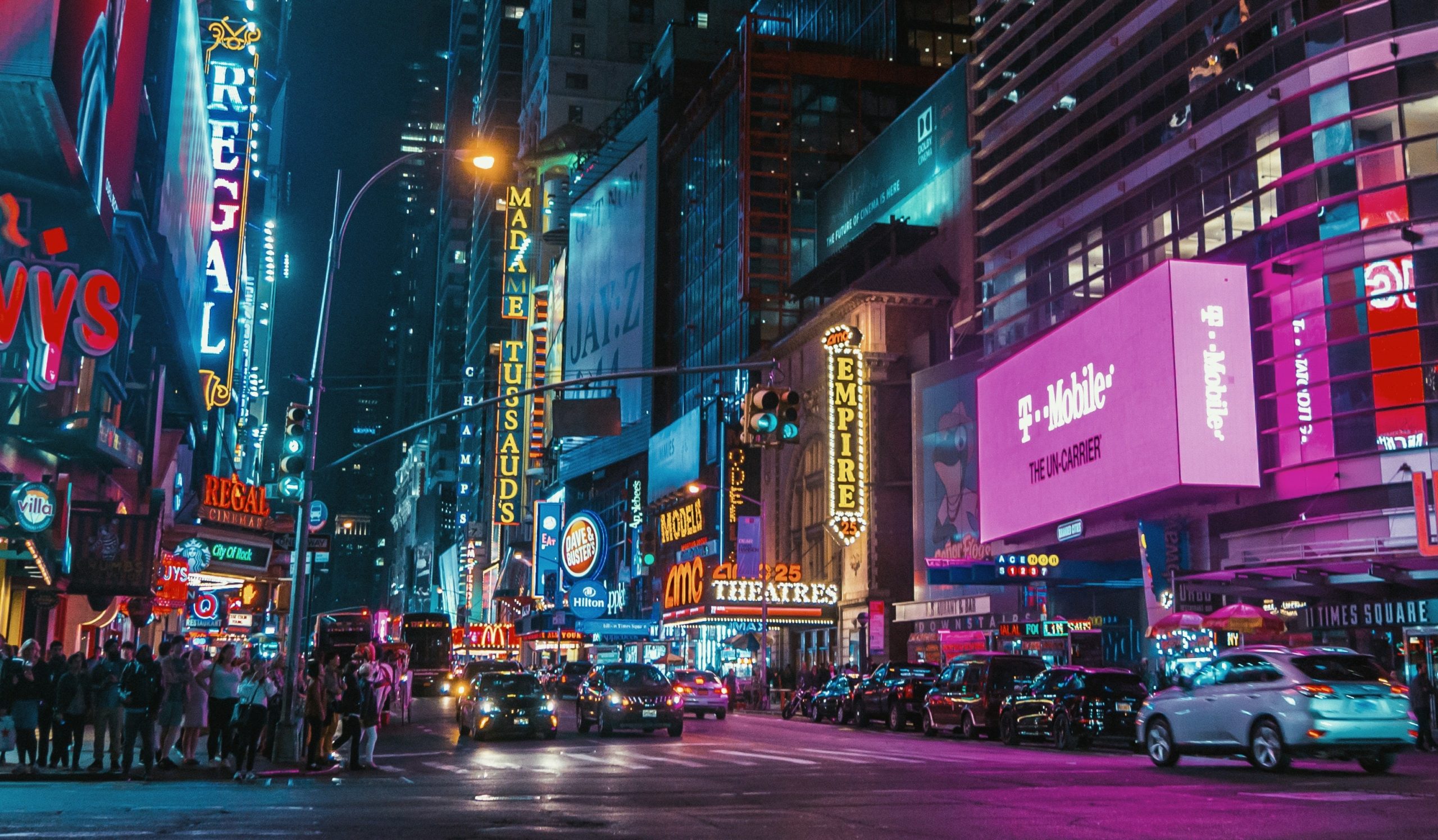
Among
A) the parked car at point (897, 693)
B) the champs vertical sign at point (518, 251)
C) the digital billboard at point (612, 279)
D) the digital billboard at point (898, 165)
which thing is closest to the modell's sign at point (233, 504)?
the parked car at point (897, 693)

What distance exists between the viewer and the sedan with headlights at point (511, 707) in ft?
97.9

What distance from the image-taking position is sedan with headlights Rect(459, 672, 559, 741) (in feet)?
97.9

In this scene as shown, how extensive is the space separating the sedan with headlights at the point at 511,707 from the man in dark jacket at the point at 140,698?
10.2m

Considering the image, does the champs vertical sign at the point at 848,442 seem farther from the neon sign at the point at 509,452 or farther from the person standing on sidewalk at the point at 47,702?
the neon sign at the point at 509,452

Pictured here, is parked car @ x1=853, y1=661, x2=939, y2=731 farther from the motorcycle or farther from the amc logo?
the amc logo

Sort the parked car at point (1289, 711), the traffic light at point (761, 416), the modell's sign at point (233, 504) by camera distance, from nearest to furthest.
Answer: the parked car at point (1289, 711) < the traffic light at point (761, 416) < the modell's sign at point (233, 504)

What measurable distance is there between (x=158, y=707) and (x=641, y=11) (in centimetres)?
11257

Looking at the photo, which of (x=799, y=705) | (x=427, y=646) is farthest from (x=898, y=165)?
(x=427, y=646)

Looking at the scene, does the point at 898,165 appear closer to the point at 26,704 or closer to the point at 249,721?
the point at 249,721

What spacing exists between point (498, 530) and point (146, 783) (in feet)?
416

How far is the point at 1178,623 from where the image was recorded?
31844mm

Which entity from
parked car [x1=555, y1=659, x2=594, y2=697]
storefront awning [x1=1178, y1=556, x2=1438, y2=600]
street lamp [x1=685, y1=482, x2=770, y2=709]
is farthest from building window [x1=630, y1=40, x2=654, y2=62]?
storefront awning [x1=1178, y1=556, x2=1438, y2=600]

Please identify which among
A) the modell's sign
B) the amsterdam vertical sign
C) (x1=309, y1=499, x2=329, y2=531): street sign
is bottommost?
(x1=309, y1=499, x2=329, y2=531): street sign

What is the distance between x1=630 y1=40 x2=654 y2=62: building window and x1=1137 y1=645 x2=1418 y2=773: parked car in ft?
370
